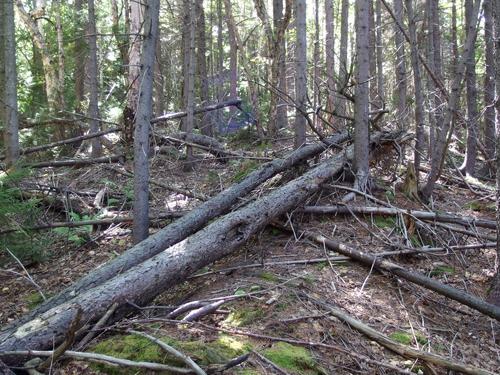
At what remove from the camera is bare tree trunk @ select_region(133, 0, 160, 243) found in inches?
211

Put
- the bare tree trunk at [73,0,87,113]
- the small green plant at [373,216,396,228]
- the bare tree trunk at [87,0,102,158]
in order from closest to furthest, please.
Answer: the small green plant at [373,216,396,228]
the bare tree trunk at [87,0,102,158]
the bare tree trunk at [73,0,87,113]

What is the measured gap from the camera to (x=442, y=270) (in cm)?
561

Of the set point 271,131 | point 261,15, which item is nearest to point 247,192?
point 271,131

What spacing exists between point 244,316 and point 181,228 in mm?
1706

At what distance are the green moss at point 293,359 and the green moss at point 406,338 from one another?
95cm

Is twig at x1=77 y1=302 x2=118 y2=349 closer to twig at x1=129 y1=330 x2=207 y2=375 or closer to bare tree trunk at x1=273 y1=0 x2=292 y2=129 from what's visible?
twig at x1=129 y1=330 x2=207 y2=375

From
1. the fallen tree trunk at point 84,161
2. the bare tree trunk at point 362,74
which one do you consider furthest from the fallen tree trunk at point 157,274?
the fallen tree trunk at point 84,161

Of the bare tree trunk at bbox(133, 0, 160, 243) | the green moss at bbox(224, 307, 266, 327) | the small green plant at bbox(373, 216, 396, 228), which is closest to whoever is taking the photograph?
the green moss at bbox(224, 307, 266, 327)

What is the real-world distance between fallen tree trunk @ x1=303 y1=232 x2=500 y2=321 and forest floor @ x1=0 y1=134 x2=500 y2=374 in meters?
0.11

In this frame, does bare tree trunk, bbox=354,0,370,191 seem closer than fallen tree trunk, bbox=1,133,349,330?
No

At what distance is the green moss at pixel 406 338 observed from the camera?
4113 mm

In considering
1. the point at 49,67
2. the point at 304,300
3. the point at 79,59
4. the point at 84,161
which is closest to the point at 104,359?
the point at 304,300

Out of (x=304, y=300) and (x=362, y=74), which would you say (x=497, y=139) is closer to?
(x=362, y=74)

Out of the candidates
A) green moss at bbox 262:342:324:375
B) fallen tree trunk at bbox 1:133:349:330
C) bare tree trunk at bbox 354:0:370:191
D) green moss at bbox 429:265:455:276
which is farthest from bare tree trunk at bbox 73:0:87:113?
green moss at bbox 262:342:324:375
